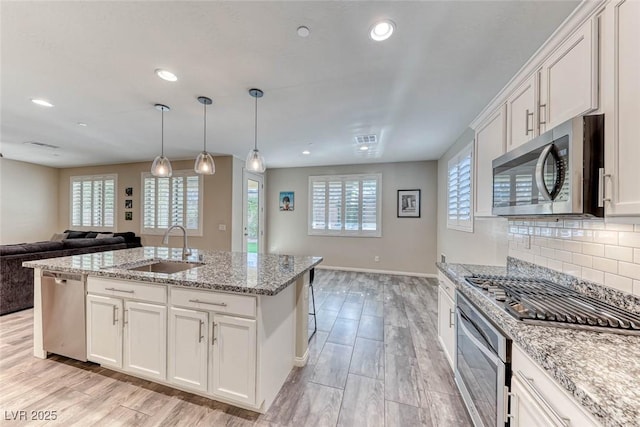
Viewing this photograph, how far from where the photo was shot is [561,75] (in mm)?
1420

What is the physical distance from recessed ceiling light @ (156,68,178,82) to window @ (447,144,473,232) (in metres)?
3.36

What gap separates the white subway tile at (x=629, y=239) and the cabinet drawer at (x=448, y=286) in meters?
0.93

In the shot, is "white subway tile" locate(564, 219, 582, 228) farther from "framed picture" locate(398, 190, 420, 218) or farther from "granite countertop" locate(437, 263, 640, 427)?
"framed picture" locate(398, 190, 420, 218)

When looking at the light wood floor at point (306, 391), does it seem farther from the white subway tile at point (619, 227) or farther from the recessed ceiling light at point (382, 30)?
the recessed ceiling light at point (382, 30)

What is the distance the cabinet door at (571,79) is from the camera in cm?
120

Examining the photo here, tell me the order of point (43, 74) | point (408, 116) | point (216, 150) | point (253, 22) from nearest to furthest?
point (253, 22) → point (43, 74) → point (408, 116) → point (216, 150)

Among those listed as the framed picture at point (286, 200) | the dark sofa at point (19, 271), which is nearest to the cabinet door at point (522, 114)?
the framed picture at point (286, 200)

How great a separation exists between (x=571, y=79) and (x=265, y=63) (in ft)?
6.34

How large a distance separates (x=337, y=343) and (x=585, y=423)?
83.8 inches

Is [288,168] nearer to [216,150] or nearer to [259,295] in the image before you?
[216,150]

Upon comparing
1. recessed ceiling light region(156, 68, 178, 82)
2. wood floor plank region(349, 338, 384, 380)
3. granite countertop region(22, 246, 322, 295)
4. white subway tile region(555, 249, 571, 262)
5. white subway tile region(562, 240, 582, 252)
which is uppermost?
recessed ceiling light region(156, 68, 178, 82)

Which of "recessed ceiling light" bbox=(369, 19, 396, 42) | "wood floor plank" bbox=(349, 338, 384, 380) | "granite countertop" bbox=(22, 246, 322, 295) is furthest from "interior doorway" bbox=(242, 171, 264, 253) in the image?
"recessed ceiling light" bbox=(369, 19, 396, 42)

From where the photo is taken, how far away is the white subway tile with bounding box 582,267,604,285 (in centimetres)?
139

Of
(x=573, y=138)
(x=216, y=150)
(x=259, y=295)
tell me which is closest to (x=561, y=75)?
(x=573, y=138)
